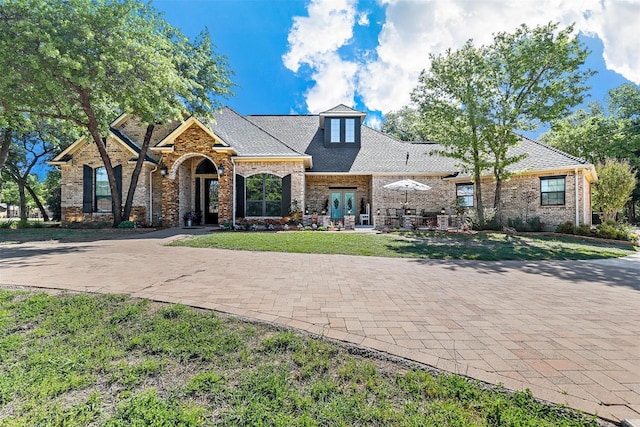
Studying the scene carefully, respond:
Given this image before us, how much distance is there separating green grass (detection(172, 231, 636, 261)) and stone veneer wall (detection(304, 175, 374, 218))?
682 cm

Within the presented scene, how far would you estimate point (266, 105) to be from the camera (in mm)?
24938

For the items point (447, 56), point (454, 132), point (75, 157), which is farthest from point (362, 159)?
point (75, 157)

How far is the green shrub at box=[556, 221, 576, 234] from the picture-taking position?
1313 cm

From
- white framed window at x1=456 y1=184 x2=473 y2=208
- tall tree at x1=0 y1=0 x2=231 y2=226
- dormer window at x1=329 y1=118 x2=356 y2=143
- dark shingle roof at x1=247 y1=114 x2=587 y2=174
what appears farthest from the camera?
dormer window at x1=329 y1=118 x2=356 y2=143

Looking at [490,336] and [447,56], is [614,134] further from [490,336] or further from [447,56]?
[490,336]

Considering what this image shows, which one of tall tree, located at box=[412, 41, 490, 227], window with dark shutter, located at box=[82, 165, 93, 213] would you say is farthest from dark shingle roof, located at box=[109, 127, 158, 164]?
tall tree, located at box=[412, 41, 490, 227]

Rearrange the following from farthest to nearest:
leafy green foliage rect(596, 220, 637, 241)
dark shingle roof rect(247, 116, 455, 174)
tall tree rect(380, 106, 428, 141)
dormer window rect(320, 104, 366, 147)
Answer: tall tree rect(380, 106, 428, 141), dormer window rect(320, 104, 366, 147), dark shingle roof rect(247, 116, 455, 174), leafy green foliage rect(596, 220, 637, 241)

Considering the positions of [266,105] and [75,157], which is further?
[266,105]

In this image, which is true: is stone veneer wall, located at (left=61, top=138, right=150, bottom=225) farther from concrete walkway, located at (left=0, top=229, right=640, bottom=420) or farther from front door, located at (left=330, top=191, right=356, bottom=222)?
front door, located at (left=330, top=191, right=356, bottom=222)

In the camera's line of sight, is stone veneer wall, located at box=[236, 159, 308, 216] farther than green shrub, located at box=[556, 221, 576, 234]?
Yes

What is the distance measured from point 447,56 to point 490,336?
597 inches

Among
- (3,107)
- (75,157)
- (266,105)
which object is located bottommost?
(75,157)

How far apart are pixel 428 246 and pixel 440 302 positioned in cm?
580

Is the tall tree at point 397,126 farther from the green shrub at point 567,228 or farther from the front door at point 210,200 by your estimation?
the front door at point 210,200
